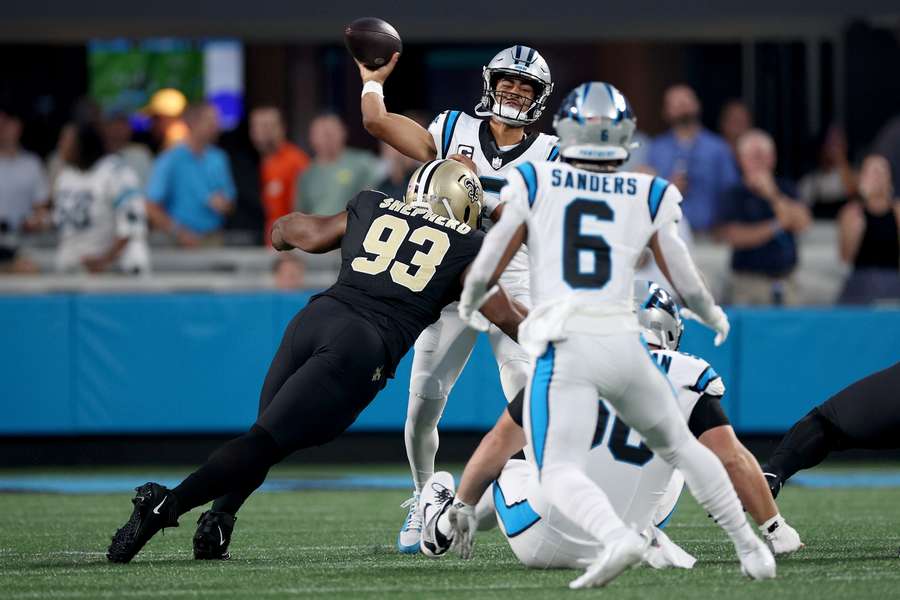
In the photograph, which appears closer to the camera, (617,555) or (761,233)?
(617,555)

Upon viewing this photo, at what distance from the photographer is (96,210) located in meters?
10.0

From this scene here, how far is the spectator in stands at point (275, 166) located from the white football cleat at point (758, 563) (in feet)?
21.7

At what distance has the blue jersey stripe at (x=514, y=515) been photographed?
461 centimetres

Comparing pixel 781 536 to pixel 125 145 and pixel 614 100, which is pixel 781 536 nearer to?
pixel 614 100

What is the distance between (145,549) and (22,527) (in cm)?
97

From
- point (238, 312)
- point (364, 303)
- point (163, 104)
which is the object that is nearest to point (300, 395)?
point (364, 303)

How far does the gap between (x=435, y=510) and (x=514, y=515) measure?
0.44m

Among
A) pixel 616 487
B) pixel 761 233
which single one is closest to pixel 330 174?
pixel 761 233

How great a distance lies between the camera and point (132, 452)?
9.44 metres

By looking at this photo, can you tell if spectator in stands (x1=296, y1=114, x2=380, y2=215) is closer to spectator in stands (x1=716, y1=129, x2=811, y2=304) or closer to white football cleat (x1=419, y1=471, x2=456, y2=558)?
spectator in stands (x1=716, y1=129, x2=811, y2=304)

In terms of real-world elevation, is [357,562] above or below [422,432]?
below

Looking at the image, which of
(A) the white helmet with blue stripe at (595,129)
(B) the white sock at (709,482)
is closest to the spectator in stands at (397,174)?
(A) the white helmet with blue stripe at (595,129)

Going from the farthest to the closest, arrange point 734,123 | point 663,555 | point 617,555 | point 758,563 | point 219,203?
point 734,123
point 219,203
point 663,555
point 758,563
point 617,555

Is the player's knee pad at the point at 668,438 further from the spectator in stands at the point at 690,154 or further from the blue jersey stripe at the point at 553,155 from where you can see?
the spectator in stands at the point at 690,154
